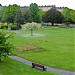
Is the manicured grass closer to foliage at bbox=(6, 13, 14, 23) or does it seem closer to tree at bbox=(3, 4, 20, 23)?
foliage at bbox=(6, 13, 14, 23)

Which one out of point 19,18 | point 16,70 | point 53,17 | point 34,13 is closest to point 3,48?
point 16,70

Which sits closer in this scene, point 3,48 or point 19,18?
point 3,48

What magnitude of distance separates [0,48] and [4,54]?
104 cm

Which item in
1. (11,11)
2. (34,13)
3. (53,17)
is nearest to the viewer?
(11,11)

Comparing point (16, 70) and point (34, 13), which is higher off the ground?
point (34, 13)

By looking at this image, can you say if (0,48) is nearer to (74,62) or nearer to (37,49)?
(74,62)

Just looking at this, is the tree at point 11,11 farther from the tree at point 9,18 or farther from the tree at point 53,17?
the tree at point 53,17

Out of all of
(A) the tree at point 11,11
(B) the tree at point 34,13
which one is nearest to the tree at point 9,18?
(A) the tree at point 11,11

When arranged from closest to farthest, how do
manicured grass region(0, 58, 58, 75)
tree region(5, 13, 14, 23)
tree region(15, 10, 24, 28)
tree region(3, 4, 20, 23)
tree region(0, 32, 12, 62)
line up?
1. manicured grass region(0, 58, 58, 75)
2. tree region(0, 32, 12, 62)
3. tree region(15, 10, 24, 28)
4. tree region(5, 13, 14, 23)
5. tree region(3, 4, 20, 23)

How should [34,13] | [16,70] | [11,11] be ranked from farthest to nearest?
[34,13], [11,11], [16,70]

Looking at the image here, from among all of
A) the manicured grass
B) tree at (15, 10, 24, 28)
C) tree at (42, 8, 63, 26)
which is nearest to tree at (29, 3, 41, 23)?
tree at (42, 8, 63, 26)

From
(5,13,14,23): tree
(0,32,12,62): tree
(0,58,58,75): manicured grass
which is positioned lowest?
(0,58,58,75): manicured grass

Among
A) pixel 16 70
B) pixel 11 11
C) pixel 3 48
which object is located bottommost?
pixel 16 70

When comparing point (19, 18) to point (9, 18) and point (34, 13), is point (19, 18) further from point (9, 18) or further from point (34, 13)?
point (34, 13)
